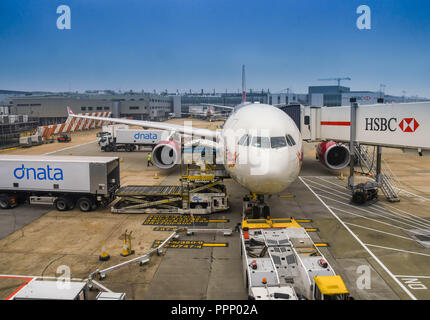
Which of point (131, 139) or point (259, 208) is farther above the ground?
point (131, 139)

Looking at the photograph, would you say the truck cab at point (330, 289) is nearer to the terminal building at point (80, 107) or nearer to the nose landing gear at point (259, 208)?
the nose landing gear at point (259, 208)

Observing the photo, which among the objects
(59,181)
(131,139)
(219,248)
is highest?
(131,139)

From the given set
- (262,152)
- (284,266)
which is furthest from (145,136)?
(284,266)

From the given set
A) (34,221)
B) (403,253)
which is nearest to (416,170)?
(403,253)

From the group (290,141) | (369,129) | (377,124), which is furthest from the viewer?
(369,129)

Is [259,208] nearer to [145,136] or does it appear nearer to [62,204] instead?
[62,204]

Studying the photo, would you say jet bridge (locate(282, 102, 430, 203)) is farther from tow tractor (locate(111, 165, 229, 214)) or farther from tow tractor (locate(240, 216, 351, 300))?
tow tractor (locate(111, 165, 229, 214))

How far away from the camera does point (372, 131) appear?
18.3 meters

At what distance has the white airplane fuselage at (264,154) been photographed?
40.9ft

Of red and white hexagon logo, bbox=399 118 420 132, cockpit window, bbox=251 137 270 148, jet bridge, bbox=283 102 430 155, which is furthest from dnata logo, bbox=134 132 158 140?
red and white hexagon logo, bbox=399 118 420 132

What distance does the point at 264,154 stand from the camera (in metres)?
12.6

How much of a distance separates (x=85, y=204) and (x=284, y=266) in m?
12.7

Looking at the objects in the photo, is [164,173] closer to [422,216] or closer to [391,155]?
[422,216]
